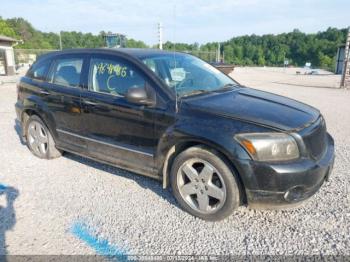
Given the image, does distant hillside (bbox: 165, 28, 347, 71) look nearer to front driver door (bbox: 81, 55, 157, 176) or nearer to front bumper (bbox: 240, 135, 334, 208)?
front driver door (bbox: 81, 55, 157, 176)

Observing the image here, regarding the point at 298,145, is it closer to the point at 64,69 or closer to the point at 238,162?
the point at 238,162

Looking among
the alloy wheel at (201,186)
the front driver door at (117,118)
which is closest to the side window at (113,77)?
the front driver door at (117,118)

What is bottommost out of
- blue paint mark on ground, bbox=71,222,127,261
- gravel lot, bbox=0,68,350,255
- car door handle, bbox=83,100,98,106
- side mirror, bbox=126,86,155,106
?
blue paint mark on ground, bbox=71,222,127,261

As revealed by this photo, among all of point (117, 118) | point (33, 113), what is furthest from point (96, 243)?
point (33, 113)

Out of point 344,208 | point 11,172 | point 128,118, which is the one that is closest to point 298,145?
point 344,208

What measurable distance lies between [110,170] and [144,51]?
180 centimetres

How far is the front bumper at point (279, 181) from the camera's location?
2703 mm

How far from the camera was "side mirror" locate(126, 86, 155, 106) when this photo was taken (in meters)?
3.22

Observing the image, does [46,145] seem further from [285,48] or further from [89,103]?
[285,48]

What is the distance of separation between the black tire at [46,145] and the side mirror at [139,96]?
212 centimetres

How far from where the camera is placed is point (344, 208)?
3.29 m

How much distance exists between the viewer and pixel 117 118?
361cm

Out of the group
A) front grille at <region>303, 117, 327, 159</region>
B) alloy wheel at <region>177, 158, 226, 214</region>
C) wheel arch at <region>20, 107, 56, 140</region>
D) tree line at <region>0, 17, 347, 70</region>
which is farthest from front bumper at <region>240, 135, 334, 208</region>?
tree line at <region>0, 17, 347, 70</region>

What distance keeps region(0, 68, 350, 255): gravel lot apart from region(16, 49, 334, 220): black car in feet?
0.93
